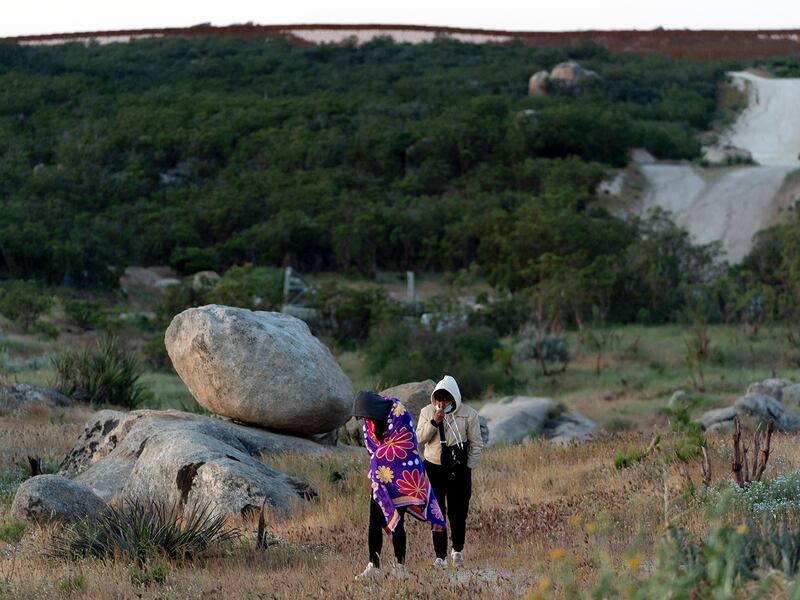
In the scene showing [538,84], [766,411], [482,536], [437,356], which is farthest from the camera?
[538,84]

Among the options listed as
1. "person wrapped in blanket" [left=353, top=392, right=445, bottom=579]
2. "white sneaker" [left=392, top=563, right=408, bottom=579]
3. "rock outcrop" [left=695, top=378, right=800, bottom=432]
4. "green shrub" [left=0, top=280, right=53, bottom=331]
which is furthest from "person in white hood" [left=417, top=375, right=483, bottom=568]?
"green shrub" [left=0, top=280, right=53, bottom=331]

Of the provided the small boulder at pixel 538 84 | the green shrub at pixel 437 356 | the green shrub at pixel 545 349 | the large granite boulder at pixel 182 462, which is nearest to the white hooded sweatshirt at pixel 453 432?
the large granite boulder at pixel 182 462

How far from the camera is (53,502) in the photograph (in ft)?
31.9

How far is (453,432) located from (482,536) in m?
1.44

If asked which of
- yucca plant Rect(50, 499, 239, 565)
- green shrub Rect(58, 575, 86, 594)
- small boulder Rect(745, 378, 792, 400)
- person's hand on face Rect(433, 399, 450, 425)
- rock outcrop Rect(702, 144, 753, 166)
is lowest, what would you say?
rock outcrop Rect(702, 144, 753, 166)

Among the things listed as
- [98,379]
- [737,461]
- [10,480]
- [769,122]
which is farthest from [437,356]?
[769,122]

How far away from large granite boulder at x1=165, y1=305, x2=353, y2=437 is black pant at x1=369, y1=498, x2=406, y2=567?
220 inches

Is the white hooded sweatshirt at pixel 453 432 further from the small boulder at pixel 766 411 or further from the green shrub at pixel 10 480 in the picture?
the small boulder at pixel 766 411

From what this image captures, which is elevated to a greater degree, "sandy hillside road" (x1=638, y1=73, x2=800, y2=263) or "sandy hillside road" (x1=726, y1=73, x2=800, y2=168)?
"sandy hillside road" (x1=726, y1=73, x2=800, y2=168)

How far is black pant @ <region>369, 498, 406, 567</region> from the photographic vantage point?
24.7 ft

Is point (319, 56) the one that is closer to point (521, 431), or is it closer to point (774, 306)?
point (774, 306)

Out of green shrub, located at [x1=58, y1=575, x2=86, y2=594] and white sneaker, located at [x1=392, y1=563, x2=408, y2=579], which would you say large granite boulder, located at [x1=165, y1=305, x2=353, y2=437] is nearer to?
green shrub, located at [x1=58, y1=575, x2=86, y2=594]

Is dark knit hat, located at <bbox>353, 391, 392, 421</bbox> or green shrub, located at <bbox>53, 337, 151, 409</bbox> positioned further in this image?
green shrub, located at <bbox>53, 337, 151, 409</bbox>

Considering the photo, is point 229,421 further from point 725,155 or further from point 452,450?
point 725,155
